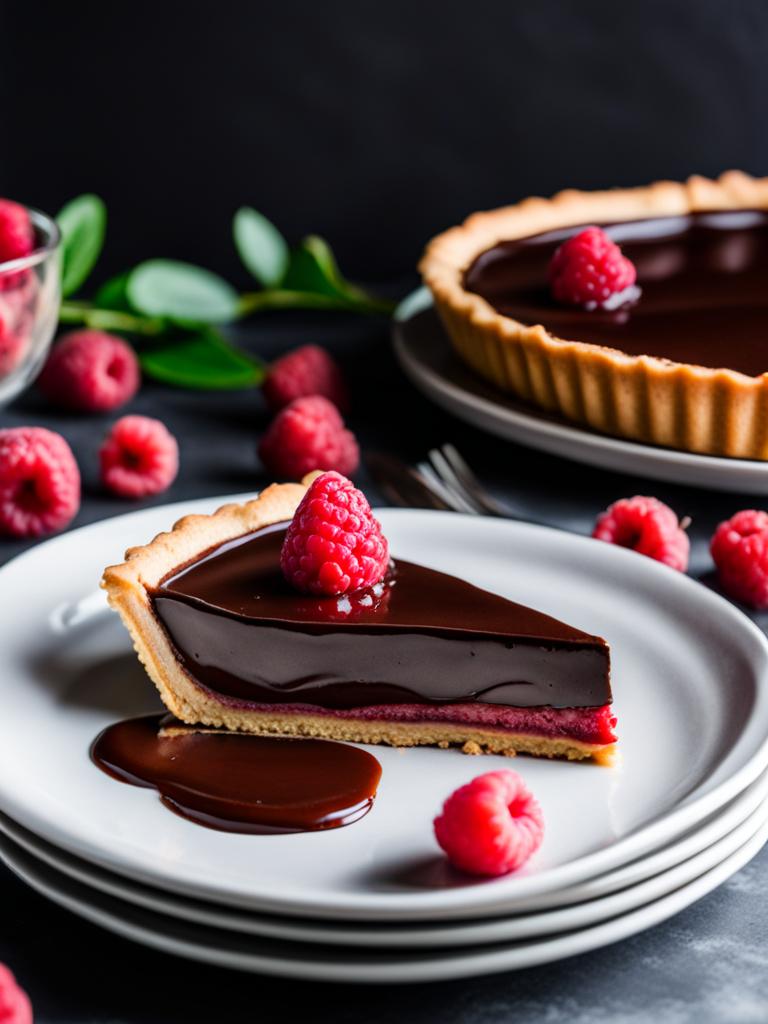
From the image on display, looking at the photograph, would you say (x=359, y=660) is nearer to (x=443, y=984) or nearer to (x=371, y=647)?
(x=371, y=647)

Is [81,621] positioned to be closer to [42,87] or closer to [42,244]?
[42,244]

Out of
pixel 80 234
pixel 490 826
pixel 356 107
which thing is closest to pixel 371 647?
pixel 490 826

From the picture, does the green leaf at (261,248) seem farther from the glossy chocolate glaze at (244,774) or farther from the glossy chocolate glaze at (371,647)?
the glossy chocolate glaze at (244,774)

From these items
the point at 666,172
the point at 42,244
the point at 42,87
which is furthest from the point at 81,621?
the point at 666,172

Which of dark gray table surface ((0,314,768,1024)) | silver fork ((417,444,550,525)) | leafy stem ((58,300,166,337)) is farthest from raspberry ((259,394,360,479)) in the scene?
dark gray table surface ((0,314,768,1024))

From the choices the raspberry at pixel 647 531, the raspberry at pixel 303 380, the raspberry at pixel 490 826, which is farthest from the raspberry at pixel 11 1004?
the raspberry at pixel 303 380

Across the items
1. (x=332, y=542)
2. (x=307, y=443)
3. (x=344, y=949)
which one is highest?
(x=332, y=542)
